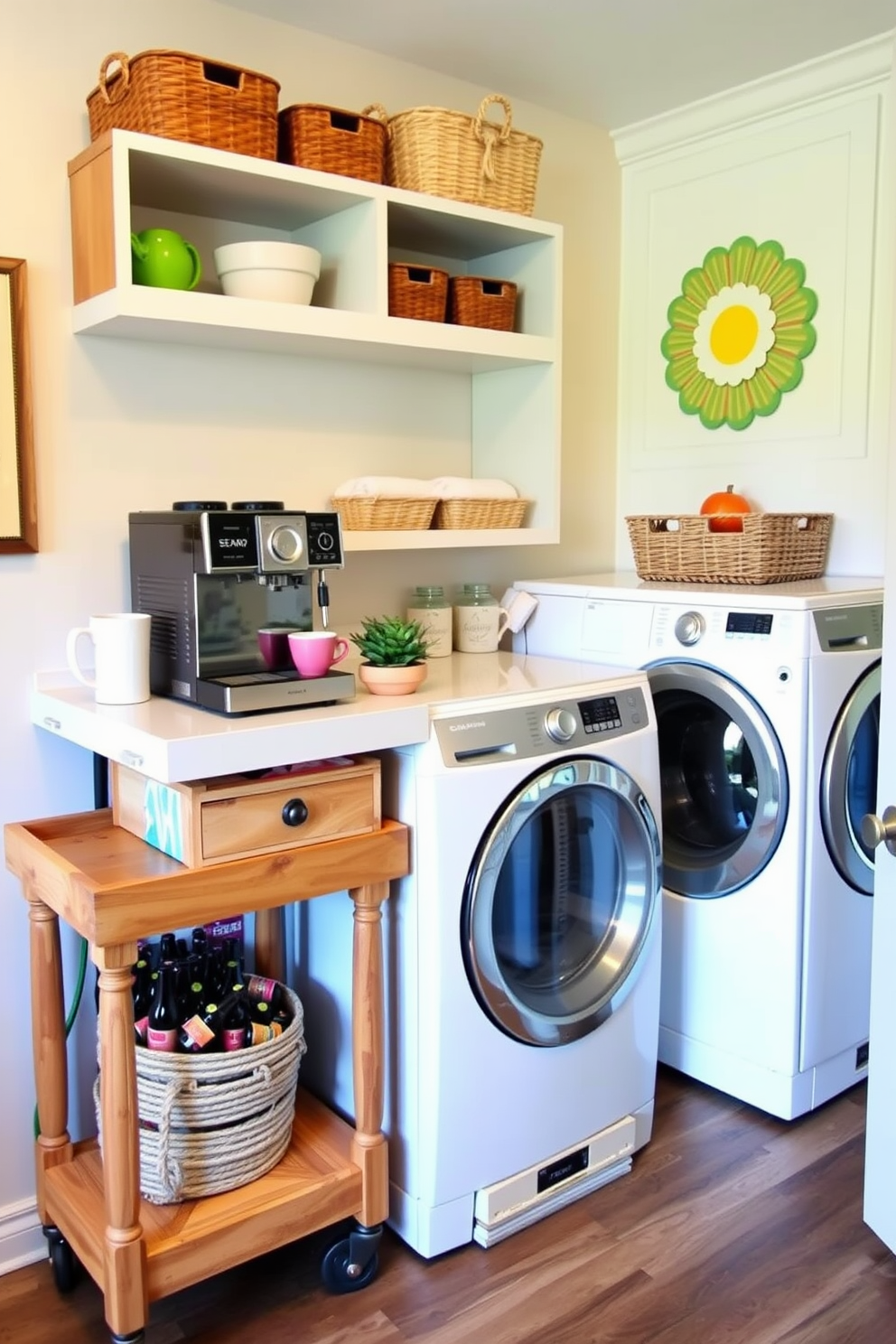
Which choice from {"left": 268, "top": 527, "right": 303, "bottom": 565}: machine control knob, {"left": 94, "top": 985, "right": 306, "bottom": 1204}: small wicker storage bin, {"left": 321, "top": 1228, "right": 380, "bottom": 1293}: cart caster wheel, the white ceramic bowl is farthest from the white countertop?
{"left": 321, "top": 1228, "right": 380, "bottom": 1293}: cart caster wheel

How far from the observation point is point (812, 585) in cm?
249

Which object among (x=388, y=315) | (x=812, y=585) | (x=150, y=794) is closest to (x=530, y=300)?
(x=388, y=315)

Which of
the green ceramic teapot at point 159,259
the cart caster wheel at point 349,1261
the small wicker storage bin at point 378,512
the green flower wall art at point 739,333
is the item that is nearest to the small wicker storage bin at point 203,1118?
the cart caster wheel at point 349,1261

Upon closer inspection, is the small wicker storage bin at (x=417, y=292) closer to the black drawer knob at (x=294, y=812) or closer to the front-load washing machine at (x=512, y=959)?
the front-load washing machine at (x=512, y=959)

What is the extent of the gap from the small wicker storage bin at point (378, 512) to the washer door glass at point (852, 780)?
97 centimetres

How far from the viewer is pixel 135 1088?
164 centimetres

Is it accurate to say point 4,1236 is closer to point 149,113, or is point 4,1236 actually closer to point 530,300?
point 149,113

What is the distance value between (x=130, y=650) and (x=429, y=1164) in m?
1.02

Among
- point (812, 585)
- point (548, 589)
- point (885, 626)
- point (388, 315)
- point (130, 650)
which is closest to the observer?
point (885, 626)

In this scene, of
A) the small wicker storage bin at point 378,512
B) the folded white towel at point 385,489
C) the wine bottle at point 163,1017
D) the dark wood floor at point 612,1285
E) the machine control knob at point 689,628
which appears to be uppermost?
the folded white towel at point 385,489

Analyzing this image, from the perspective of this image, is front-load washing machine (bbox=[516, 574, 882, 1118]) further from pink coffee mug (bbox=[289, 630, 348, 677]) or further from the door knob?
pink coffee mug (bbox=[289, 630, 348, 677])

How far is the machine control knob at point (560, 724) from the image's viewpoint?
201cm

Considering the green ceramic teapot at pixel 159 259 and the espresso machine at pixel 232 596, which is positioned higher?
the green ceramic teapot at pixel 159 259

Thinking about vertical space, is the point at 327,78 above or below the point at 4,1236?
above
